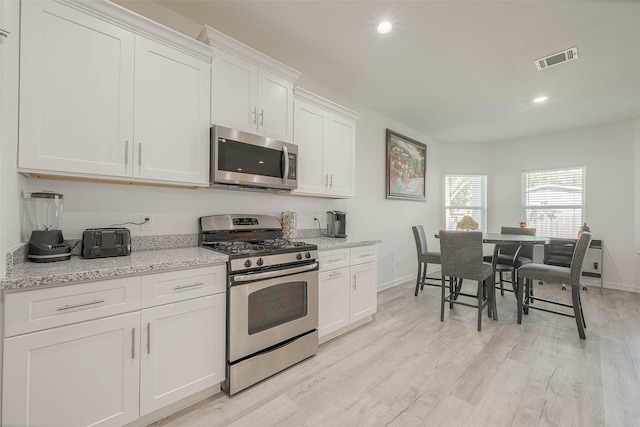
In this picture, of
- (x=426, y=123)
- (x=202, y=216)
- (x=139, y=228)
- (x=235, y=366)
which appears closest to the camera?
(x=235, y=366)

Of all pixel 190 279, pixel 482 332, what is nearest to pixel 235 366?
pixel 190 279

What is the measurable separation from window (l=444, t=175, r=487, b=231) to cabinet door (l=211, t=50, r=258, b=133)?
4.80 meters

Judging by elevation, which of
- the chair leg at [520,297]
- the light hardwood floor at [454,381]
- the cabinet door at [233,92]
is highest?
the cabinet door at [233,92]

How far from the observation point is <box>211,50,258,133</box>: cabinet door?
2.07 meters

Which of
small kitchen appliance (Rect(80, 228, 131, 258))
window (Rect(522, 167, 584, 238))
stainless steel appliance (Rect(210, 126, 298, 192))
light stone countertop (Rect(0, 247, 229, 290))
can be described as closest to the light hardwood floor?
light stone countertop (Rect(0, 247, 229, 290))

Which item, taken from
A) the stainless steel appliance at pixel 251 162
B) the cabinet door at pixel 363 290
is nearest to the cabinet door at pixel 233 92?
the stainless steel appliance at pixel 251 162

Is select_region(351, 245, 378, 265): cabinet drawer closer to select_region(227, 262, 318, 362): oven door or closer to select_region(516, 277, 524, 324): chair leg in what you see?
select_region(227, 262, 318, 362): oven door

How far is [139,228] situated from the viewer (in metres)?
1.96

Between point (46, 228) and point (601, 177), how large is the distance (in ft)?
22.8

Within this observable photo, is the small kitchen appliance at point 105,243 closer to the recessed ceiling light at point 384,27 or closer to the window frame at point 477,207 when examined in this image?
the recessed ceiling light at point 384,27

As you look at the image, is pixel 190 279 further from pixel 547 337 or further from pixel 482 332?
pixel 547 337

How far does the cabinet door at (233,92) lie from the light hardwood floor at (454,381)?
1.97 m

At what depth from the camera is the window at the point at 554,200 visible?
15.7ft

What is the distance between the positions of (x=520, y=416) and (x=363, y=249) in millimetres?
1660
